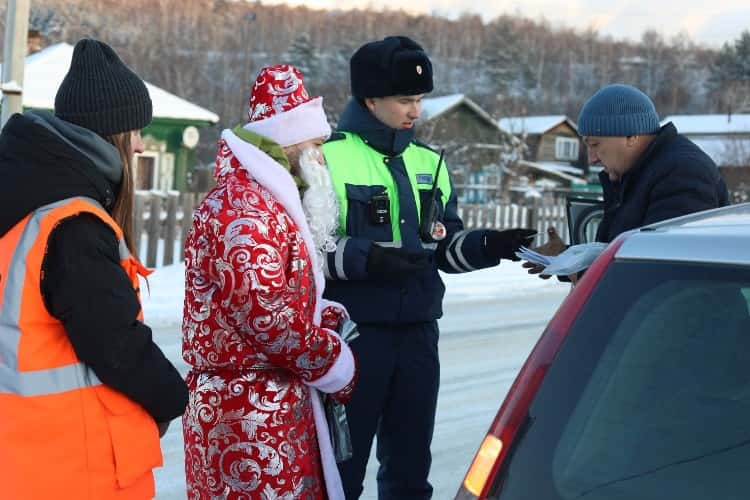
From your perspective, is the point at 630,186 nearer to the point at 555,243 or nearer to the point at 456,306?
the point at 555,243

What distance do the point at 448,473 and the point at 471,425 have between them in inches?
34.3

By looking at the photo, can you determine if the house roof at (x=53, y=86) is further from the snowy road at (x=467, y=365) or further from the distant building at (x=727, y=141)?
the distant building at (x=727, y=141)

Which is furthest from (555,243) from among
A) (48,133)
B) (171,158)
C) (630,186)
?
(171,158)

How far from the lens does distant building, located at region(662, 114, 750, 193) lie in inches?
1599

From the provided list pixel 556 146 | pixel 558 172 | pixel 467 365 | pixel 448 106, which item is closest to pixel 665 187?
pixel 467 365

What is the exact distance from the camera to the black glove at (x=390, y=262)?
316 cm

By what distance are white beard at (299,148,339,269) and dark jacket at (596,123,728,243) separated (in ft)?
3.33

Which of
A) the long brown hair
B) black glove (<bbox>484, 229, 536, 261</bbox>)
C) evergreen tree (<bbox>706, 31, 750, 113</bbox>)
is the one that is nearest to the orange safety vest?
the long brown hair

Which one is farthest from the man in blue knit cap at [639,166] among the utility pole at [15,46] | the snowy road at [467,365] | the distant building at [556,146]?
the distant building at [556,146]

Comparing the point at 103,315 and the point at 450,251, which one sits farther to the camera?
the point at 450,251

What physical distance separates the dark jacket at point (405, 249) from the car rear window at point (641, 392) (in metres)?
1.49

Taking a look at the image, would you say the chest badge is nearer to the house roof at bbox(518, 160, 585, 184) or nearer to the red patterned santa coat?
the red patterned santa coat

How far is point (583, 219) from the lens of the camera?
3701mm

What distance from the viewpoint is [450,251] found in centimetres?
361
